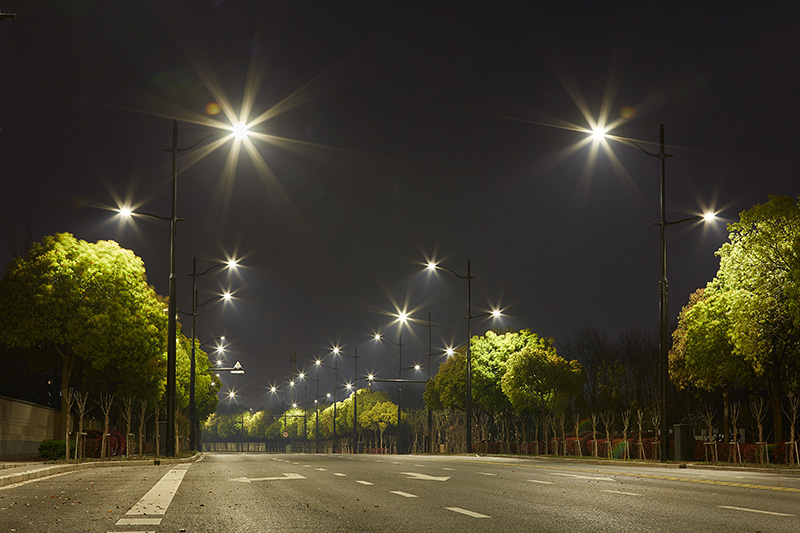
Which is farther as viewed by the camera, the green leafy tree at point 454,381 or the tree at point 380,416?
the tree at point 380,416

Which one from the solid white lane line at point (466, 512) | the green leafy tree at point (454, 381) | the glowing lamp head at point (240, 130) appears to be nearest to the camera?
the solid white lane line at point (466, 512)

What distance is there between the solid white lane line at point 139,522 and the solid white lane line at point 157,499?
726mm

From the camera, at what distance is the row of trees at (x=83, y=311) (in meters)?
38.5

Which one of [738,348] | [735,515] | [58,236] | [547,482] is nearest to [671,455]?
[738,348]

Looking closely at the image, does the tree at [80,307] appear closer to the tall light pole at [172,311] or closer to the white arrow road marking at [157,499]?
the tall light pole at [172,311]

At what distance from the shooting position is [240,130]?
32.0 metres

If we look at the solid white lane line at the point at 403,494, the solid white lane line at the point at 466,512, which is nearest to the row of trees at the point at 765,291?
the solid white lane line at the point at 403,494

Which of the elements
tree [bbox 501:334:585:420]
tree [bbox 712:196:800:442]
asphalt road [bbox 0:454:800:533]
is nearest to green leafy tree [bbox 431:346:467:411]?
tree [bbox 501:334:585:420]

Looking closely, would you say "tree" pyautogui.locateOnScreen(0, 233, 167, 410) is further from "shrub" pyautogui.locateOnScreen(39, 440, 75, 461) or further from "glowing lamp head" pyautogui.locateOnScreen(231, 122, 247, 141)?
Answer: "glowing lamp head" pyautogui.locateOnScreen(231, 122, 247, 141)

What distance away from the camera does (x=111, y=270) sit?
39.8m

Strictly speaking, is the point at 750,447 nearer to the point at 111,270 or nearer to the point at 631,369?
the point at 111,270

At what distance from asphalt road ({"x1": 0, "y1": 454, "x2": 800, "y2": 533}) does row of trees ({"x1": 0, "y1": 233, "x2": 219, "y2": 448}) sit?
21.1 m

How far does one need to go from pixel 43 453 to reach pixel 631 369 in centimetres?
4613

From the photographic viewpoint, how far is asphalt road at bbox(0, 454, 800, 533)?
32.7ft
